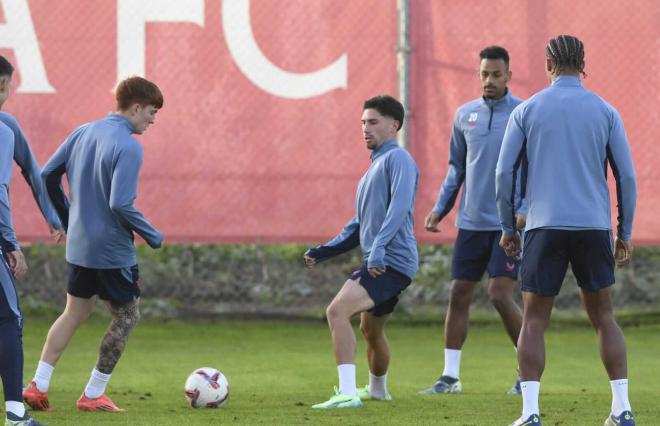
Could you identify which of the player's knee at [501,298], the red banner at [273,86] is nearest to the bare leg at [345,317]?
the player's knee at [501,298]

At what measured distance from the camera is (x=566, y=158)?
21.0 ft

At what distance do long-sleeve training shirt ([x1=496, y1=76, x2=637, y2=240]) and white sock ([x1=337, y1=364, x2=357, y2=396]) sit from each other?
155 centimetres

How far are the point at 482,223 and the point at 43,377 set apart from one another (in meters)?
2.79

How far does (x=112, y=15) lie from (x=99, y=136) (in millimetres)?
3986

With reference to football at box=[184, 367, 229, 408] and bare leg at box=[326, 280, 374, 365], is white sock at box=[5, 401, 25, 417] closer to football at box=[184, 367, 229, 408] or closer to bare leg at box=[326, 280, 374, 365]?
football at box=[184, 367, 229, 408]

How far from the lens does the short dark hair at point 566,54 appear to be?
21.4 ft

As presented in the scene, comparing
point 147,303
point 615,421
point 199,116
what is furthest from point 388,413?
point 147,303

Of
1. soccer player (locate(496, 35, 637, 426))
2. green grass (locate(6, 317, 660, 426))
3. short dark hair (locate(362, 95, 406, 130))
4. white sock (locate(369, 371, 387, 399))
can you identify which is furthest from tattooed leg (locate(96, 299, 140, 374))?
soccer player (locate(496, 35, 637, 426))

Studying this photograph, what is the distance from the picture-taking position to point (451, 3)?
11344 mm

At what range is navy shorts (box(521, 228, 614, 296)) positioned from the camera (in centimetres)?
643

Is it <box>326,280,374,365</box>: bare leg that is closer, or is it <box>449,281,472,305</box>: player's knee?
<box>326,280,374,365</box>: bare leg

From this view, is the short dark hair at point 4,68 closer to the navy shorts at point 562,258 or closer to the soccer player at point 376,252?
the soccer player at point 376,252

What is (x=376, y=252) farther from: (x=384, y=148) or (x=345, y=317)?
(x=384, y=148)

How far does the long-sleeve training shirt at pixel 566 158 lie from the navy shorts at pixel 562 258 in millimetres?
45
